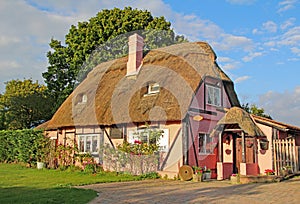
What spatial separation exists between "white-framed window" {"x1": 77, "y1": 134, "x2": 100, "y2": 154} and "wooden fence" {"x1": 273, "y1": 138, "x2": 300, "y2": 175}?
8897 mm

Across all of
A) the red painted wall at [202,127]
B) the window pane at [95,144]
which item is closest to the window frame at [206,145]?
the red painted wall at [202,127]

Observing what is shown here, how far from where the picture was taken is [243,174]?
14484mm

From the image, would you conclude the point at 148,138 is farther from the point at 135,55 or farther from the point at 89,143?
the point at 135,55

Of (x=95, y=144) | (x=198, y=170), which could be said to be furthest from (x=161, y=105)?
(x=95, y=144)

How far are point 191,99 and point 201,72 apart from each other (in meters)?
2.06

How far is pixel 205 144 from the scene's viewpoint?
646 inches

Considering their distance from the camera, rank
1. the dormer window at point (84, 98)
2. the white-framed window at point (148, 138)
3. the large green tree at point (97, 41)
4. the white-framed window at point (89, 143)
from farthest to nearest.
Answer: the large green tree at point (97, 41)
the dormer window at point (84, 98)
the white-framed window at point (89, 143)
the white-framed window at point (148, 138)

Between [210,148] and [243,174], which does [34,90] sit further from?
[243,174]

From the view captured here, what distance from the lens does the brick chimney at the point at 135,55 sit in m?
19.7

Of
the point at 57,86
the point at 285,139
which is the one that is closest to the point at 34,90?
the point at 57,86

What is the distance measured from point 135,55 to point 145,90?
340 cm

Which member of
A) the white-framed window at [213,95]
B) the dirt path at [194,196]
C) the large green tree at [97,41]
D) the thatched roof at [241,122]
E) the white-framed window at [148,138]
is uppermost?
the large green tree at [97,41]

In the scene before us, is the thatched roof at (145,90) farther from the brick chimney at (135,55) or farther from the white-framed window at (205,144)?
the white-framed window at (205,144)

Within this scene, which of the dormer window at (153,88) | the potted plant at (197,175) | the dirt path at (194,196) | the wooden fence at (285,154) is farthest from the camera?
the dormer window at (153,88)
